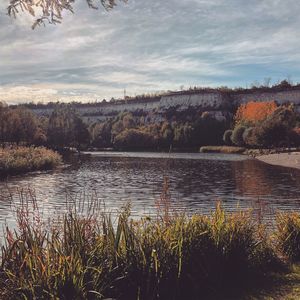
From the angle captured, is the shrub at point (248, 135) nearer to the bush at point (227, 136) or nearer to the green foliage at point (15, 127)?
the bush at point (227, 136)

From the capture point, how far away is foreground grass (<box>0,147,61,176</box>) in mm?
42188

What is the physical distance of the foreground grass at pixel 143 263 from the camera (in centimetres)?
591

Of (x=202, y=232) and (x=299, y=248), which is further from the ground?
(x=202, y=232)

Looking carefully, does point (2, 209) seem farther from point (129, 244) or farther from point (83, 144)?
point (83, 144)

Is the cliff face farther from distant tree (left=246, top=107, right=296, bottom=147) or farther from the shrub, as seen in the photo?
distant tree (left=246, top=107, right=296, bottom=147)

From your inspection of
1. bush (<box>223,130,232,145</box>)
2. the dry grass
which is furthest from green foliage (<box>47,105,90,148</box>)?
bush (<box>223,130,232,145</box>)

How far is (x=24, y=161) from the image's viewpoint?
1821 inches

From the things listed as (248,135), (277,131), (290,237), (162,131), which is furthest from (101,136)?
(290,237)

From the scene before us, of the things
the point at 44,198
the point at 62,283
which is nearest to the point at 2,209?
the point at 44,198

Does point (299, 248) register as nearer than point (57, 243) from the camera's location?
No

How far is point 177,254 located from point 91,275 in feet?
4.70

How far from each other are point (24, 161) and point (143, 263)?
41.4 meters

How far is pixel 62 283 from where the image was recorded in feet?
18.7

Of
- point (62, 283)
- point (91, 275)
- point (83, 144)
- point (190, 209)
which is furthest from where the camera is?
point (83, 144)
